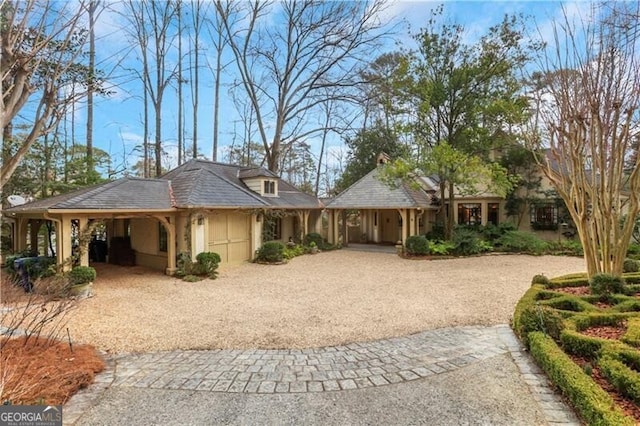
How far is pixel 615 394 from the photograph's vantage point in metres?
3.38

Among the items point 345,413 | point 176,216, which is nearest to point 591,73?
point 345,413

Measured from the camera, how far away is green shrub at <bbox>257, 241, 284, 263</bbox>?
44.2 ft

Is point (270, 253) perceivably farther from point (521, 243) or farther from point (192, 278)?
point (521, 243)

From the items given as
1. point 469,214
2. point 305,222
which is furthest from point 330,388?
point 469,214

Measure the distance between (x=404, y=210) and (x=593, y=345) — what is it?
11891 millimetres

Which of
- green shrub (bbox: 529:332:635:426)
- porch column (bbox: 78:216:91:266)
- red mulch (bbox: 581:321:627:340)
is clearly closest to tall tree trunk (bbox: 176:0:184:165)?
porch column (bbox: 78:216:91:266)

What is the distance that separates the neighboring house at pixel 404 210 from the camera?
53.4 feet

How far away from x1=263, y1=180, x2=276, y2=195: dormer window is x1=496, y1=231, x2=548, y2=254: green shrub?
11.1 metres

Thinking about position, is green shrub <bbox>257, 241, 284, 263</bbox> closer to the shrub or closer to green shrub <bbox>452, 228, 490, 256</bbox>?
the shrub

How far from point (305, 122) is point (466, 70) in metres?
11.4

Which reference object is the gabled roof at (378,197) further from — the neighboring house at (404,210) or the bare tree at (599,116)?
the bare tree at (599,116)

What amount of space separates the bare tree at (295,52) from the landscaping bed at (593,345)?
1607 centimetres

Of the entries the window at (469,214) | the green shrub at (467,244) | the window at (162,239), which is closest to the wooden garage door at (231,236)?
the window at (162,239)

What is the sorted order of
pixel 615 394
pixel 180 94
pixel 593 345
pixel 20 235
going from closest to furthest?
pixel 615 394, pixel 593 345, pixel 20 235, pixel 180 94
